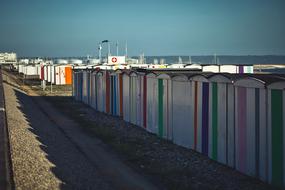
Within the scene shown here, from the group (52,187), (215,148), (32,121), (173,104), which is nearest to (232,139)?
(215,148)

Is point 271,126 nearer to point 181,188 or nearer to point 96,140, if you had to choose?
point 181,188

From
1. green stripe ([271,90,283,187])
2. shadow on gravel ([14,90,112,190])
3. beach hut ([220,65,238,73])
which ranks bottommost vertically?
shadow on gravel ([14,90,112,190])

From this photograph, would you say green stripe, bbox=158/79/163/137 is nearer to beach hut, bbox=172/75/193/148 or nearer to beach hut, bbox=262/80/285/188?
beach hut, bbox=172/75/193/148

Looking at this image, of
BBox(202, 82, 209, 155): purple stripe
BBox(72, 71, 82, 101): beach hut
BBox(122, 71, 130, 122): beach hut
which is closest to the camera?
BBox(202, 82, 209, 155): purple stripe

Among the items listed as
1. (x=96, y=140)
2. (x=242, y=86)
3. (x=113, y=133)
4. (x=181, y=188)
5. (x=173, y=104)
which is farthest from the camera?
(x=113, y=133)

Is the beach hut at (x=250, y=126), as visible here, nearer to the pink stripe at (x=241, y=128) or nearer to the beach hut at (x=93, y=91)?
the pink stripe at (x=241, y=128)

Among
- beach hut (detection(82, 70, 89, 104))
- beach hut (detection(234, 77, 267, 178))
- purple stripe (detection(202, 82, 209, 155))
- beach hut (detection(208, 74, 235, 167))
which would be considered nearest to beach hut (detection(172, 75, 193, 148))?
purple stripe (detection(202, 82, 209, 155))

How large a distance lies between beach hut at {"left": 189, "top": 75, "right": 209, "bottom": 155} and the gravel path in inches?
111

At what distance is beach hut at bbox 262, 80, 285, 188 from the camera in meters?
7.24

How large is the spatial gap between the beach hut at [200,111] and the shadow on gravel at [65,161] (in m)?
2.85

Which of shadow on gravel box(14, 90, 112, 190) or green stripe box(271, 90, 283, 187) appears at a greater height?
green stripe box(271, 90, 283, 187)

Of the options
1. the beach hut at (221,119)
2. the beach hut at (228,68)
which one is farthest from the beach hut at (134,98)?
the beach hut at (228,68)

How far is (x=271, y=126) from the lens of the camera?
7492mm

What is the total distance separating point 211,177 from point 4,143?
4709 mm
